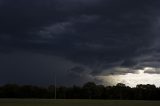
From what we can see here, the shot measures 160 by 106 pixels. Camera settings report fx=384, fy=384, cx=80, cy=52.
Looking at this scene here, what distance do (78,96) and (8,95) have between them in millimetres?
24192

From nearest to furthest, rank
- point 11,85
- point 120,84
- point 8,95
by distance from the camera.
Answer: point 8,95, point 11,85, point 120,84

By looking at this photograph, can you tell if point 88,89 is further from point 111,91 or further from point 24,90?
point 24,90

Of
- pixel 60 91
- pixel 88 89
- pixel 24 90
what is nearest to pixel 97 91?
pixel 88 89

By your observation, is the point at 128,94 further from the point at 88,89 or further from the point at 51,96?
the point at 51,96

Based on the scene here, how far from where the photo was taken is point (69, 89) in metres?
140

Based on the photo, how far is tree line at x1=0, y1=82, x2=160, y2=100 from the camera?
12757 cm

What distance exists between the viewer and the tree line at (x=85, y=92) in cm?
12757

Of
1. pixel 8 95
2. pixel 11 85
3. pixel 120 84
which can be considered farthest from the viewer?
pixel 120 84

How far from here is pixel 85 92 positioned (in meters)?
136

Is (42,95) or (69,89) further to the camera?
(69,89)

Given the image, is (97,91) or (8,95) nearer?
(8,95)

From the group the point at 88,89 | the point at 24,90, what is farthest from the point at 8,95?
the point at 88,89

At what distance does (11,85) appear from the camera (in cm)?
13275

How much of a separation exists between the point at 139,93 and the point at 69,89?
25.7 m
